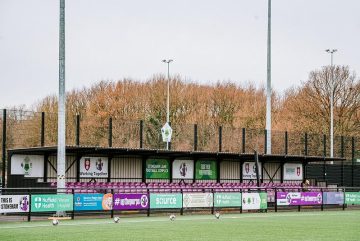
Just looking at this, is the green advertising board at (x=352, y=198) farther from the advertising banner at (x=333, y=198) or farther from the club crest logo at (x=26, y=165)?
the club crest logo at (x=26, y=165)

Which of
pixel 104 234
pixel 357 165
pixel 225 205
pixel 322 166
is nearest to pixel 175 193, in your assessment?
pixel 225 205

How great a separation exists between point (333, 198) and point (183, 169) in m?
8.65

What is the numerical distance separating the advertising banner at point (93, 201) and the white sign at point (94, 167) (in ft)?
23.6

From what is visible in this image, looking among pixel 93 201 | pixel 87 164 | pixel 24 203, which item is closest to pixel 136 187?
pixel 93 201

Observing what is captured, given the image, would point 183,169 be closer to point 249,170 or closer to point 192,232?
point 249,170

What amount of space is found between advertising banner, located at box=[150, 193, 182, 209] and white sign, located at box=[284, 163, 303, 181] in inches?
659

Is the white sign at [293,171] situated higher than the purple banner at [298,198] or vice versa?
the white sign at [293,171]

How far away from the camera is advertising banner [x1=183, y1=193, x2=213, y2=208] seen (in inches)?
1276

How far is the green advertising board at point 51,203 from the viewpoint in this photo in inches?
1070

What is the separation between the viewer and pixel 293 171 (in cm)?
4794

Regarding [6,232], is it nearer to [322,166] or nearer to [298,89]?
[322,166]

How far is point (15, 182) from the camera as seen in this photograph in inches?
1323

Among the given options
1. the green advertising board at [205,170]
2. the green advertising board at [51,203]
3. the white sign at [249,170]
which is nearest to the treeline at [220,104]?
the white sign at [249,170]

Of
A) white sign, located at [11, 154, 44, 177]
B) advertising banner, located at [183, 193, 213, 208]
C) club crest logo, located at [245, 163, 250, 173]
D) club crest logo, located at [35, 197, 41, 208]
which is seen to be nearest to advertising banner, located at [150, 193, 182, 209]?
advertising banner, located at [183, 193, 213, 208]
